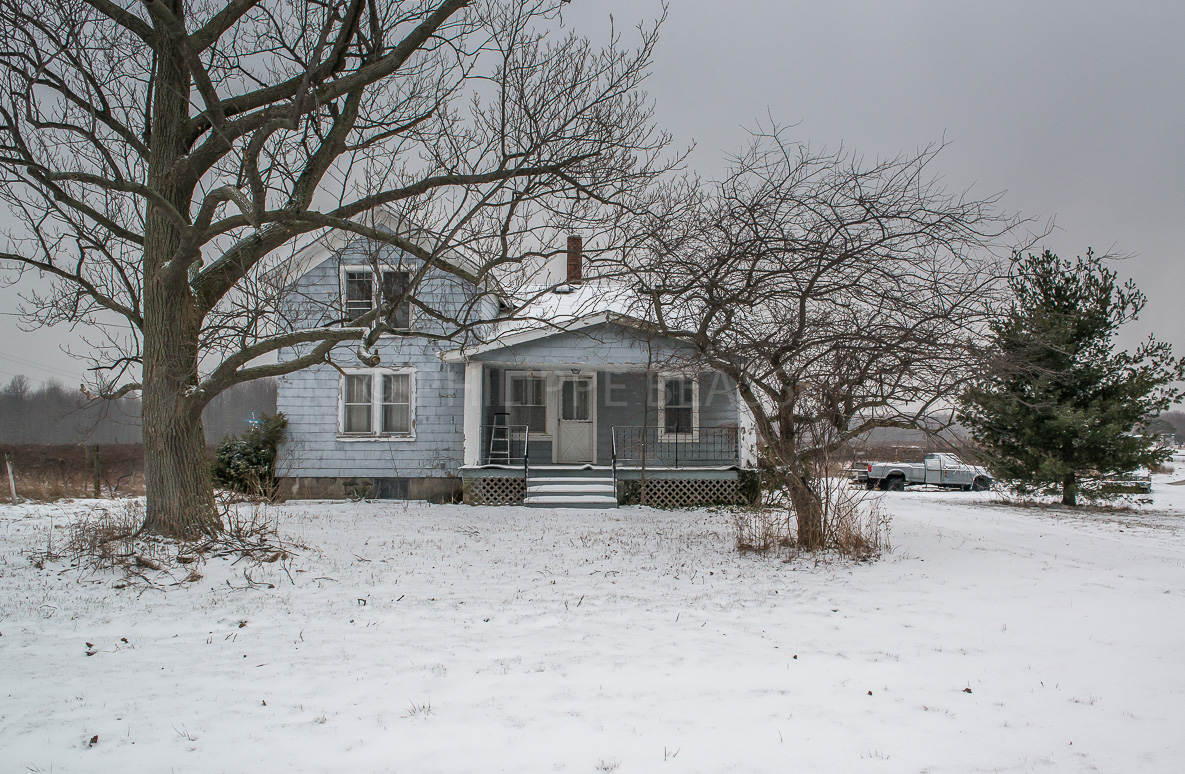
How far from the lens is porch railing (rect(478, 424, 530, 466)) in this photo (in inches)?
603

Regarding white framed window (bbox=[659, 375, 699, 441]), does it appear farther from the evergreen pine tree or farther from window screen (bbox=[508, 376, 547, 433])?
the evergreen pine tree

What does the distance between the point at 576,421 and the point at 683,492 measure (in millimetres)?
2964

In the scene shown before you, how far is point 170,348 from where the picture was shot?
26.8 ft

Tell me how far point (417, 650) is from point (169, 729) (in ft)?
5.21

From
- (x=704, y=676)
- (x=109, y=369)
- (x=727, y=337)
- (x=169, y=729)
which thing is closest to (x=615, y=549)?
(x=727, y=337)

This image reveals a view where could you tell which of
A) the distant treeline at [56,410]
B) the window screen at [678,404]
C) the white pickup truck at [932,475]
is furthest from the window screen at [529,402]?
the distant treeline at [56,410]

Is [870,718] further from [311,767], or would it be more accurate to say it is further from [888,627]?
[311,767]

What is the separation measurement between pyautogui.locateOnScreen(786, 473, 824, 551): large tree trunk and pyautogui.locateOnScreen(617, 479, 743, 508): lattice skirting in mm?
6159

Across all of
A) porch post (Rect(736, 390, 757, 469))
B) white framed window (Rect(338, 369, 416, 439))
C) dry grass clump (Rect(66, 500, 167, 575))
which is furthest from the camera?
white framed window (Rect(338, 369, 416, 439))

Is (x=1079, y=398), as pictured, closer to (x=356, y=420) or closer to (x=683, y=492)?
(x=683, y=492)

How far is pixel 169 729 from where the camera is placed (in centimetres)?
355

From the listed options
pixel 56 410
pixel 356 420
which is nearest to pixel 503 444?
pixel 356 420

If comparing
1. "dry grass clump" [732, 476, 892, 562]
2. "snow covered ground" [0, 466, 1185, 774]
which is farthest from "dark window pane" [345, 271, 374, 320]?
"dry grass clump" [732, 476, 892, 562]

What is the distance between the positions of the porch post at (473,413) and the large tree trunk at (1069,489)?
13.4m
